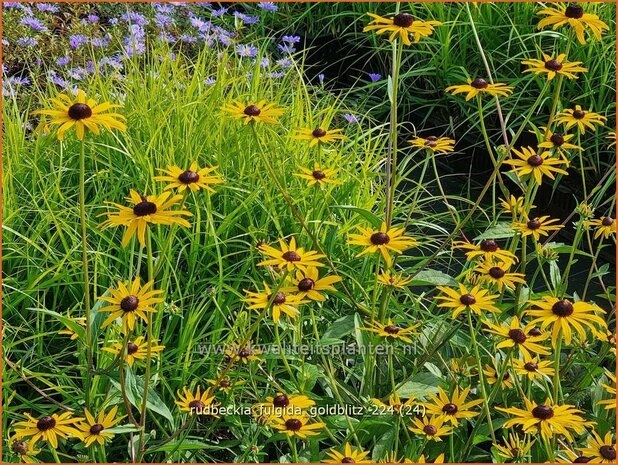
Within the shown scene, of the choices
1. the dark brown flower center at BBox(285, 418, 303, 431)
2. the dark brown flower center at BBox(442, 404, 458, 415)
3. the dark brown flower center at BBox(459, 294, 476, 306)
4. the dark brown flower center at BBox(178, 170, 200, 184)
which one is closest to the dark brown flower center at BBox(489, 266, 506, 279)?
the dark brown flower center at BBox(459, 294, 476, 306)

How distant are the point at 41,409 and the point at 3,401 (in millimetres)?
106

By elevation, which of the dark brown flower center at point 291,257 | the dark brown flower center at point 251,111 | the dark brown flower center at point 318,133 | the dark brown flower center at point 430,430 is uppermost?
the dark brown flower center at point 251,111

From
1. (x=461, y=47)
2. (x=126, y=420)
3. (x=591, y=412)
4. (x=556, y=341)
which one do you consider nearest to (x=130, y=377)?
(x=126, y=420)

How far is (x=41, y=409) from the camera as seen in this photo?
6.25 feet

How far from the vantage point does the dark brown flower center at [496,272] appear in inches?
63.0

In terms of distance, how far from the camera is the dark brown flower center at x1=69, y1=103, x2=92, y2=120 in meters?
1.43

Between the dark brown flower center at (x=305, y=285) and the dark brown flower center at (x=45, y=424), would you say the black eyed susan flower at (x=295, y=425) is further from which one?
the dark brown flower center at (x=45, y=424)

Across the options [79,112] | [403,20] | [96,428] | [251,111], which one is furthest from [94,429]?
[403,20]

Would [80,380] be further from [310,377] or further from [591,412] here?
[591,412]

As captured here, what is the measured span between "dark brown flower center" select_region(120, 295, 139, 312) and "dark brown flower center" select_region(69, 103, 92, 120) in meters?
0.33

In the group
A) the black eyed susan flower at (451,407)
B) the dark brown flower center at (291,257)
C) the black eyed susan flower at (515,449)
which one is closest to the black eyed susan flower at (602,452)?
the black eyed susan flower at (515,449)

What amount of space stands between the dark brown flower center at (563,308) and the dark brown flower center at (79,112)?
845mm

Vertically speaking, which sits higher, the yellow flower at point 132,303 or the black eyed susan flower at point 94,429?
the yellow flower at point 132,303

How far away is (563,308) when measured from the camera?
4.57ft
